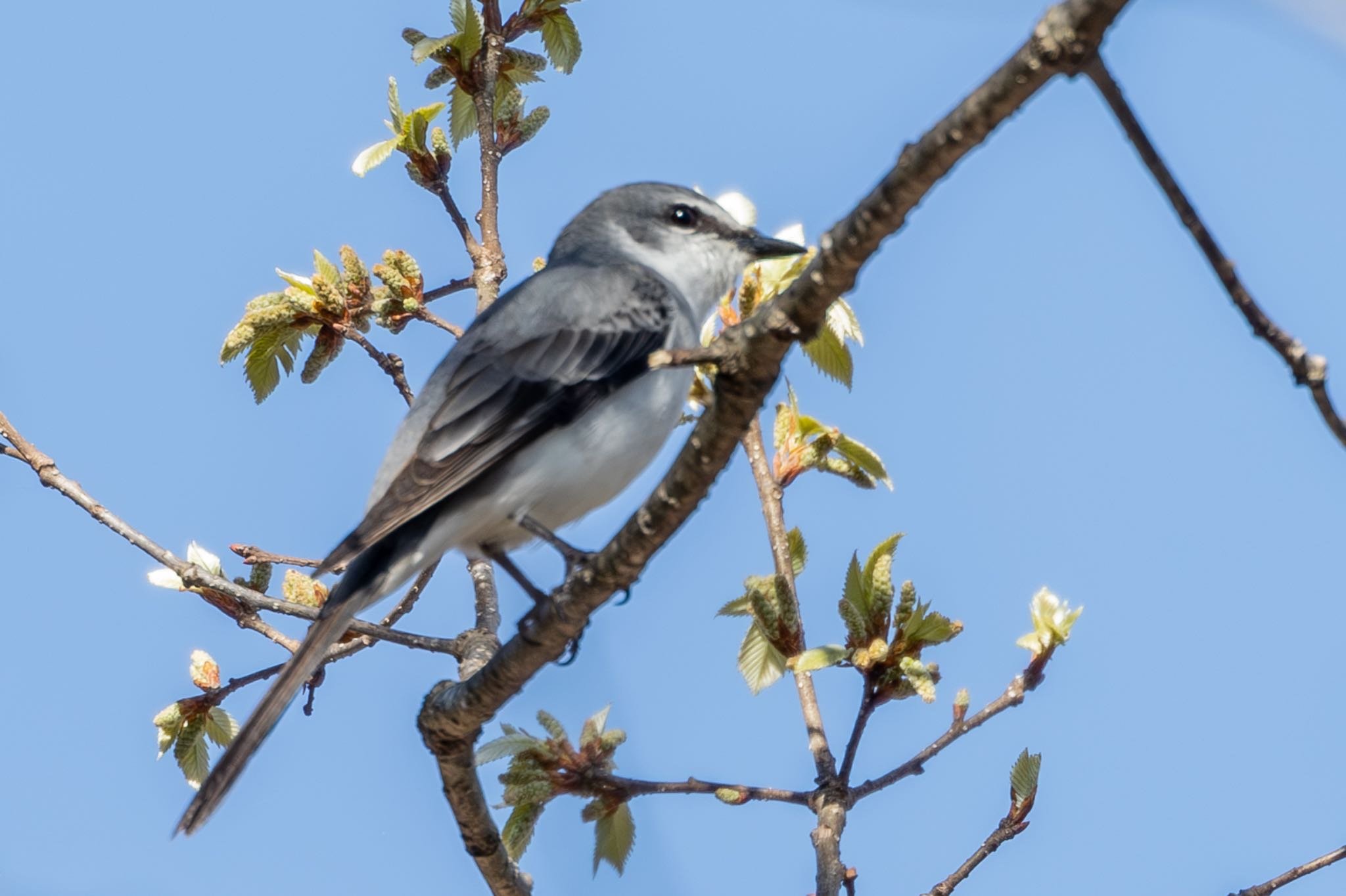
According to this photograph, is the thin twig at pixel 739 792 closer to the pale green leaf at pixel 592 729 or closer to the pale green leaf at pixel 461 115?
the pale green leaf at pixel 592 729

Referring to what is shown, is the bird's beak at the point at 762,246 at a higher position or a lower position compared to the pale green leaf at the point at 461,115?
lower

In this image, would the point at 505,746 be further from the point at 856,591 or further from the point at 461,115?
the point at 461,115

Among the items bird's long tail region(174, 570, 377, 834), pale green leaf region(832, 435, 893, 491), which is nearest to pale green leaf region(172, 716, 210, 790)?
bird's long tail region(174, 570, 377, 834)

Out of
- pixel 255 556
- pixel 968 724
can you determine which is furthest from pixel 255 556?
pixel 968 724

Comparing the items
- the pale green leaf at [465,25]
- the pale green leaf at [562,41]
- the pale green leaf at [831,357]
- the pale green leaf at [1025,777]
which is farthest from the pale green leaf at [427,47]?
the pale green leaf at [1025,777]

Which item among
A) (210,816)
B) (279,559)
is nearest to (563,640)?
(210,816)

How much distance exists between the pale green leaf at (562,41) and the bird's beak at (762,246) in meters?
1.07

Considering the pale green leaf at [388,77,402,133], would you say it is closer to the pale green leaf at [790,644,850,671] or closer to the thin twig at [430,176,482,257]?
the thin twig at [430,176,482,257]

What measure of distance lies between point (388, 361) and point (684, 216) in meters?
1.70

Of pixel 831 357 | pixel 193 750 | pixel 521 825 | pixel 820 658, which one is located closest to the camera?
pixel 820 658

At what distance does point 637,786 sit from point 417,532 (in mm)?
1429

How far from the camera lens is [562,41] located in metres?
6.01

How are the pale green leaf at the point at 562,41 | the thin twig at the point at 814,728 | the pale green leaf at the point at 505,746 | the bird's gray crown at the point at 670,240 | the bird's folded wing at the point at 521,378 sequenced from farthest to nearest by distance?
the bird's gray crown at the point at 670,240
the pale green leaf at the point at 562,41
the bird's folded wing at the point at 521,378
the pale green leaf at the point at 505,746
the thin twig at the point at 814,728

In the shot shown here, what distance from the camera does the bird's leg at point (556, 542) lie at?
518cm
